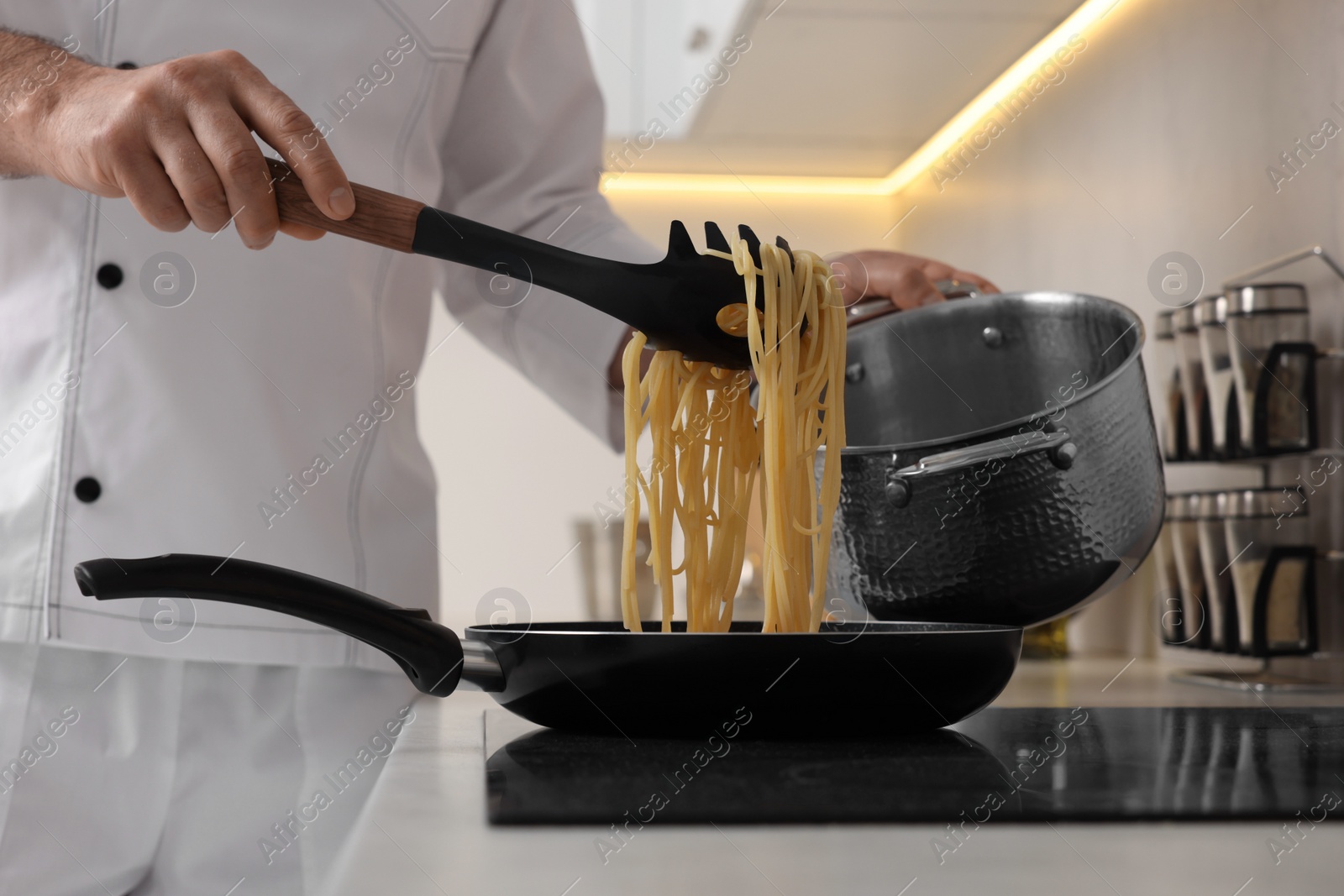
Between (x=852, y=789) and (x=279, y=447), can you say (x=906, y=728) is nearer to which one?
(x=852, y=789)

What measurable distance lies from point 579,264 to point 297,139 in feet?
0.52

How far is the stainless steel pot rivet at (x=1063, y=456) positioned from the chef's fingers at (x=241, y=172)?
45 centimetres

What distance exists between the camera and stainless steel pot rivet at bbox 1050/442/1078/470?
2.14 ft

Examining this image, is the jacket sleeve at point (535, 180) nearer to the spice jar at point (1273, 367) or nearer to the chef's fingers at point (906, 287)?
the chef's fingers at point (906, 287)

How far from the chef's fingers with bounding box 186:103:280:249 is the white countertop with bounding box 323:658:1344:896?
33cm

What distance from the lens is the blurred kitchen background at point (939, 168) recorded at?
4.91ft

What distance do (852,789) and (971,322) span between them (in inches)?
24.1

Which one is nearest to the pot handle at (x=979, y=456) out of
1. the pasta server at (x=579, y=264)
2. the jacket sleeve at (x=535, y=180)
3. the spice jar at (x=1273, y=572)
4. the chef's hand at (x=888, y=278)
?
the pasta server at (x=579, y=264)

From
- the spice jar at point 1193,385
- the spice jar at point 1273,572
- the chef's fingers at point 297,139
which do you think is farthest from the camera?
the spice jar at point 1193,385

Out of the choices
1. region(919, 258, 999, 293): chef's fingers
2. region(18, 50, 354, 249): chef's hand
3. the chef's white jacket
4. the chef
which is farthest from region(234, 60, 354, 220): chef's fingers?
region(919, 258, 999, 293): chef's fingers

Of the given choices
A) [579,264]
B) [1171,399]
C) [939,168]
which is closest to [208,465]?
[579,264]

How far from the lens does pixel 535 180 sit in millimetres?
1072

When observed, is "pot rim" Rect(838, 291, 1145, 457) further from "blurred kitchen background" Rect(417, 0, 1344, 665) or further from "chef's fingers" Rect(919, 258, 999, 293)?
"blurred kitchen background" Rect(417, 0, 1344, 665)

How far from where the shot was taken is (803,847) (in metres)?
0.31
